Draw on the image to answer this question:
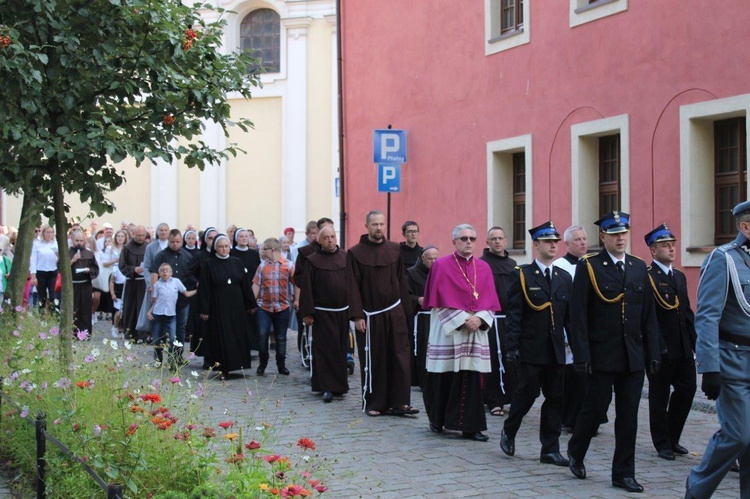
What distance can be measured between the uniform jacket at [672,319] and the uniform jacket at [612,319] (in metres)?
1.17

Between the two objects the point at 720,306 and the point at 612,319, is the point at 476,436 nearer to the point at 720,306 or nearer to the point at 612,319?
the point at 612,319

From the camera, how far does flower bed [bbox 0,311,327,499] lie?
5.95 m

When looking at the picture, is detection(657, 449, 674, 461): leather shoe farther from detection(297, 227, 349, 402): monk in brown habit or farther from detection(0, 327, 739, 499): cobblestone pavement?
detection(297, 227, 349, 402): monk in brown habit

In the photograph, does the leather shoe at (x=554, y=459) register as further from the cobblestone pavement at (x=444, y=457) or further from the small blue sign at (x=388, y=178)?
the small blue sign at (x=388, y=178)

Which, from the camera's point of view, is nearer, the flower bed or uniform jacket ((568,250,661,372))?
the flower bed

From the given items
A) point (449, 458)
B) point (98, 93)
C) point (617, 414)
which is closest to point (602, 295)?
point (617, 414)

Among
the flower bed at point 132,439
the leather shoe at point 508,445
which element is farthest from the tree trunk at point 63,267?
the leather shoe at point 508,445

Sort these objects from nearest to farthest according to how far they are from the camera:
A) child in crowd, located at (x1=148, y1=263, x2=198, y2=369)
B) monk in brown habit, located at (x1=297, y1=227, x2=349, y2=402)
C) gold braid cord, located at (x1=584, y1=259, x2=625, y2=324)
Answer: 1. gold braid cord, located at (x1=584, y1=259, x2=625, y2=324)
2. monk in brown habit, located at (x1=297, y1=227, x2=349, y2=402)
3. child in crowd, located at (x1=148, y1=263, x2=198, y2=369)

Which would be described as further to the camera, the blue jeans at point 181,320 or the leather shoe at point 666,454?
the blue jeans at point 181,320

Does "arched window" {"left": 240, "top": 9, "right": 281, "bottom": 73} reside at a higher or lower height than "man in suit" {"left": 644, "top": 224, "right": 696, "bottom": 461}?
higher

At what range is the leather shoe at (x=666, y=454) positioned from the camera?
31.3 feet

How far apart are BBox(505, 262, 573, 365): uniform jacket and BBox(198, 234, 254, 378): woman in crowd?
6064 mm

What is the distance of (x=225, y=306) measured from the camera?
1542 centimetres

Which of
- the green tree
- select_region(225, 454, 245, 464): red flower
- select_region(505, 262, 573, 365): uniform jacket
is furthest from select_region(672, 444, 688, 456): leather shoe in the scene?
select_region(225, 454, 245, 464): red flower
